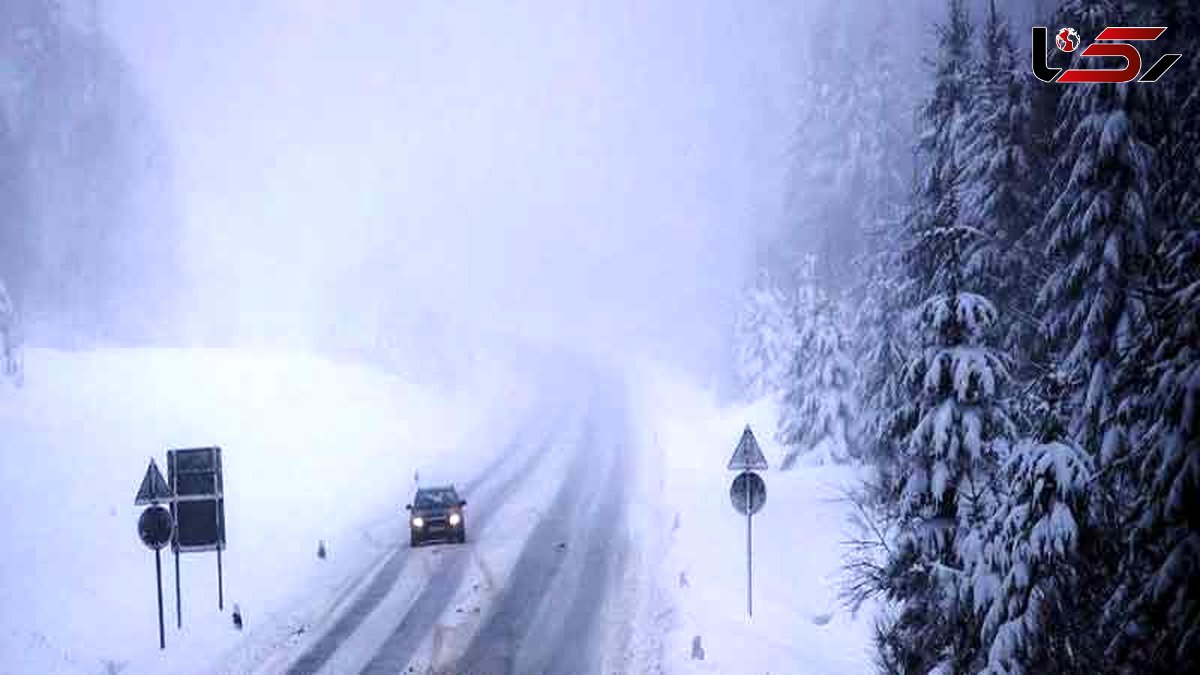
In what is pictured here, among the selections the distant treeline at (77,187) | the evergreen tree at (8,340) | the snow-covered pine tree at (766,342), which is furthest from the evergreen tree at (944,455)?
the distant treeline at (77,187)

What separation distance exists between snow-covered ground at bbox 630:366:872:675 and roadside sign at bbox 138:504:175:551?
31.6 feet

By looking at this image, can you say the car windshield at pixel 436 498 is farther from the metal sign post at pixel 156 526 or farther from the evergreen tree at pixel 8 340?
the evergreen tree at pixel 8 340

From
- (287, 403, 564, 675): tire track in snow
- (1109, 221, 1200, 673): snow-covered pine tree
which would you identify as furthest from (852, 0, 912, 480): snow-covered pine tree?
(287, 403, 564, 675): tire track in snow

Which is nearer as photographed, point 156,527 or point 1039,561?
point 1039,561

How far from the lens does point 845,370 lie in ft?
93.7

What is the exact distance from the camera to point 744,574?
1981cm

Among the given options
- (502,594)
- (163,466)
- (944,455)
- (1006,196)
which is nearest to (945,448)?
(944,455)

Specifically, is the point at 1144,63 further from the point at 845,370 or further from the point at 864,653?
the point at 845,370

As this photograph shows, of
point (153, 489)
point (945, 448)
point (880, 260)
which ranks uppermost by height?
point (880, 260)

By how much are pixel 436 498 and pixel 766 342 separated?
2585cm

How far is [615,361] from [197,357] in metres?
52.6

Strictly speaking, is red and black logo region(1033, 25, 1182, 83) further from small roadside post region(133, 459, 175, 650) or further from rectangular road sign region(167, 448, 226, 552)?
small roadside post region(133, 459, 175, 650)

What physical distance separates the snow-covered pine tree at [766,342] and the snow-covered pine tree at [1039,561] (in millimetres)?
31721

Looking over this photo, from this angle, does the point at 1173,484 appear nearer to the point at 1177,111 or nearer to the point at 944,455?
the point at 944,455
